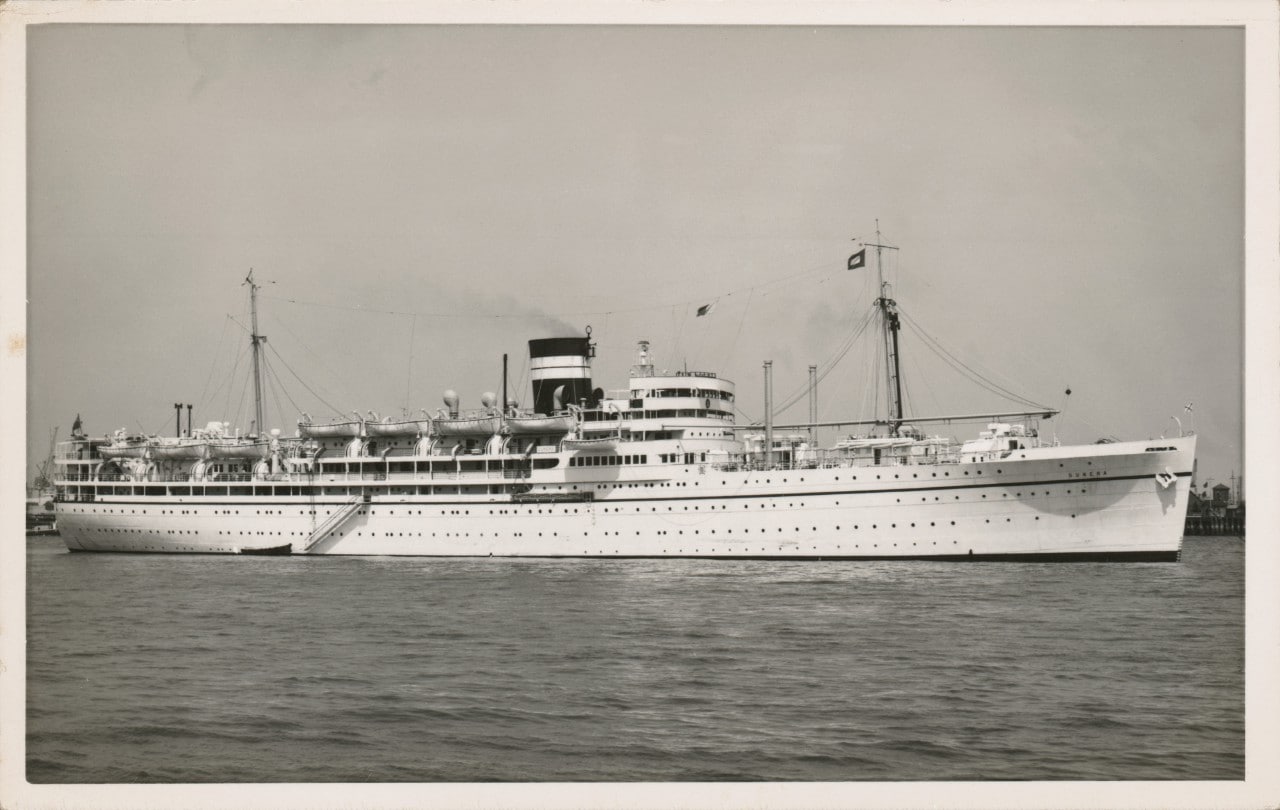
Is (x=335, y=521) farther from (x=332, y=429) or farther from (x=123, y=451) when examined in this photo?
(x=123, y=451)

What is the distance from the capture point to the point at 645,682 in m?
15.8

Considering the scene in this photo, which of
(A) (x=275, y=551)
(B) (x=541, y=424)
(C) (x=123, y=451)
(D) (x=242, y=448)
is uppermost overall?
(B) (x=541, y=424)

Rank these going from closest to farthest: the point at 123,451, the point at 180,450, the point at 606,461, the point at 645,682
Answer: the point at 645,682 → the point at 606,461 → the point at 180,450 → the point at 123,451

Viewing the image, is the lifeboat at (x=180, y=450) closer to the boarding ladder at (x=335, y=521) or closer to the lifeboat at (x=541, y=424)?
the boarding ladder at (x=335, y=521)

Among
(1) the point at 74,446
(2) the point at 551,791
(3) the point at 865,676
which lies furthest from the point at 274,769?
(1) the point at 74,446

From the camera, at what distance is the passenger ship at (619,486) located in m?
30.4

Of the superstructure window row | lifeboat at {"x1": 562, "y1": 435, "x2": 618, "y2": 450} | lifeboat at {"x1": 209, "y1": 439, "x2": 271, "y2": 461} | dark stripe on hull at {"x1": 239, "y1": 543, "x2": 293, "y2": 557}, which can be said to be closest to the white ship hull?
dark stripe on hull at {"x1": 239, "y1": 543, "x2": 293, "y2": 557}

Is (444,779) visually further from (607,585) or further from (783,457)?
(783,457)

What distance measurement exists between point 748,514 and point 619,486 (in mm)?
4374

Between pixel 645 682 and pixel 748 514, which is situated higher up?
pixel 748 514

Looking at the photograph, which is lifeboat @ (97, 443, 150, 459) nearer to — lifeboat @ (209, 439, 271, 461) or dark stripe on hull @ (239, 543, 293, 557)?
lifeboat @ (209, 439, 271, 461)

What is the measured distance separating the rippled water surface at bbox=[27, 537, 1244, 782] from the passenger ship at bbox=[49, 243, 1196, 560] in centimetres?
425

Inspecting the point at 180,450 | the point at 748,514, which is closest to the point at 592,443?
the point at 748,514

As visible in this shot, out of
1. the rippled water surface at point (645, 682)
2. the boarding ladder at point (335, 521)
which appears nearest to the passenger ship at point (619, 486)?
the boarding ladder at point (335, 521)
